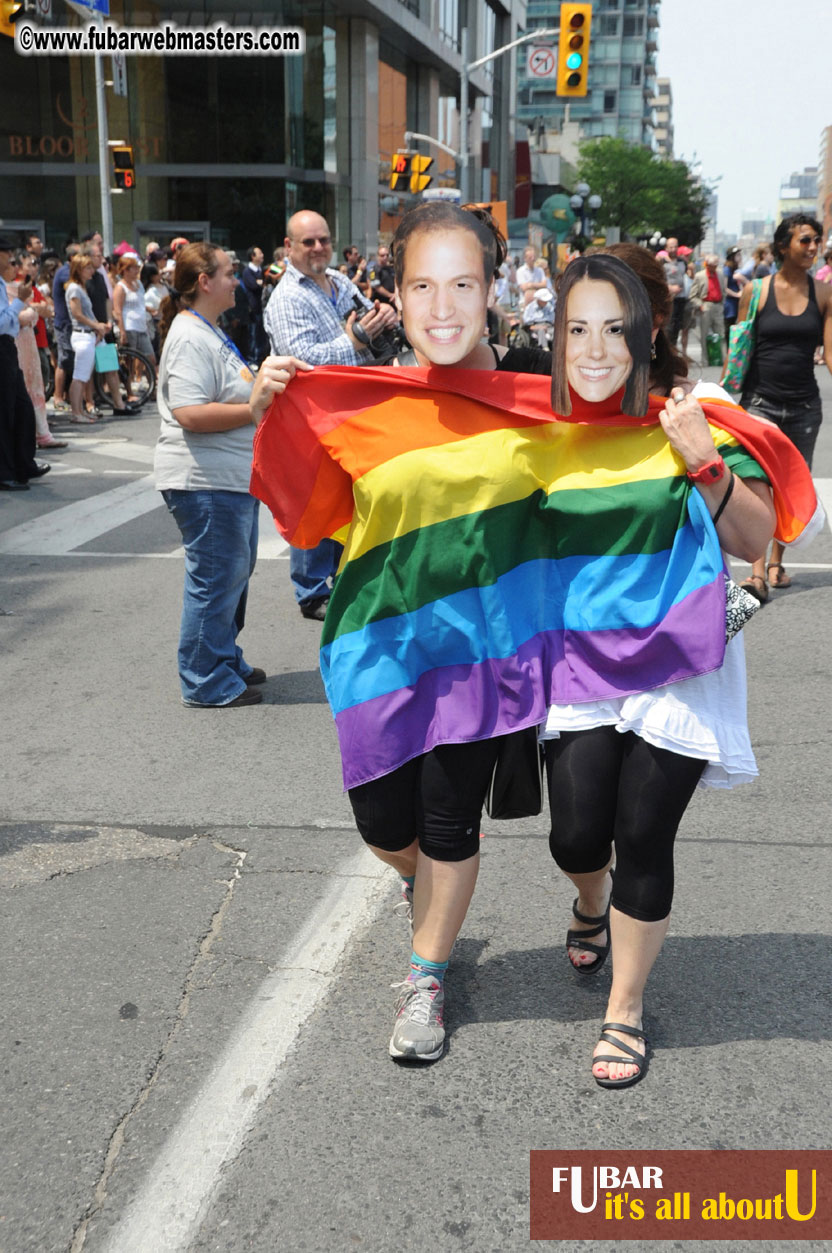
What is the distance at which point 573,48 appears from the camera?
2148 centimetres

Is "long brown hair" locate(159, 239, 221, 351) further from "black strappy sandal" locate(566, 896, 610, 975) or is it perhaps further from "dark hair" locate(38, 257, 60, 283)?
"dark hair" locate(38, 257, 60, 283)

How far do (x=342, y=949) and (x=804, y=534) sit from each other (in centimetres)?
163

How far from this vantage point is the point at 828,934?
11.5 ft

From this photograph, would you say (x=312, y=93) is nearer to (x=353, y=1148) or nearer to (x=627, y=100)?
(x=353, y=1148)

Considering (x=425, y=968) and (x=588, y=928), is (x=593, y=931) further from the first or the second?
(x=425, y=968)

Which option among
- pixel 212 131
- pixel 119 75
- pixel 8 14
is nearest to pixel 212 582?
pixel 8 14

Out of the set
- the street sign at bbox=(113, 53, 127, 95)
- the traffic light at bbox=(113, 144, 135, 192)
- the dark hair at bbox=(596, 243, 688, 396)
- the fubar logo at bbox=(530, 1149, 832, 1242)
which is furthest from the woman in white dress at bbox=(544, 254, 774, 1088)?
the traffic light at bbox=(113, 144, 135, 192)

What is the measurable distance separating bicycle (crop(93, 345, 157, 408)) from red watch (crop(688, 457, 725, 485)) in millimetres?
13883

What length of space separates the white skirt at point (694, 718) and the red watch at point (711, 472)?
0.37 m

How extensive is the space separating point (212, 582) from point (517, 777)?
113 inches

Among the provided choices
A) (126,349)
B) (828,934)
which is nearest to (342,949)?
(828,934)

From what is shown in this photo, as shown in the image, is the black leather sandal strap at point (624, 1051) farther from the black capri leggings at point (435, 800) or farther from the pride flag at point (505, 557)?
the pride flag at point (505, 557)

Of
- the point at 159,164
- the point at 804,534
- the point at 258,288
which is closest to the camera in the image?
the point at 804,534

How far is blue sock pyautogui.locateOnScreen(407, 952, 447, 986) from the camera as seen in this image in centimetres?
296
